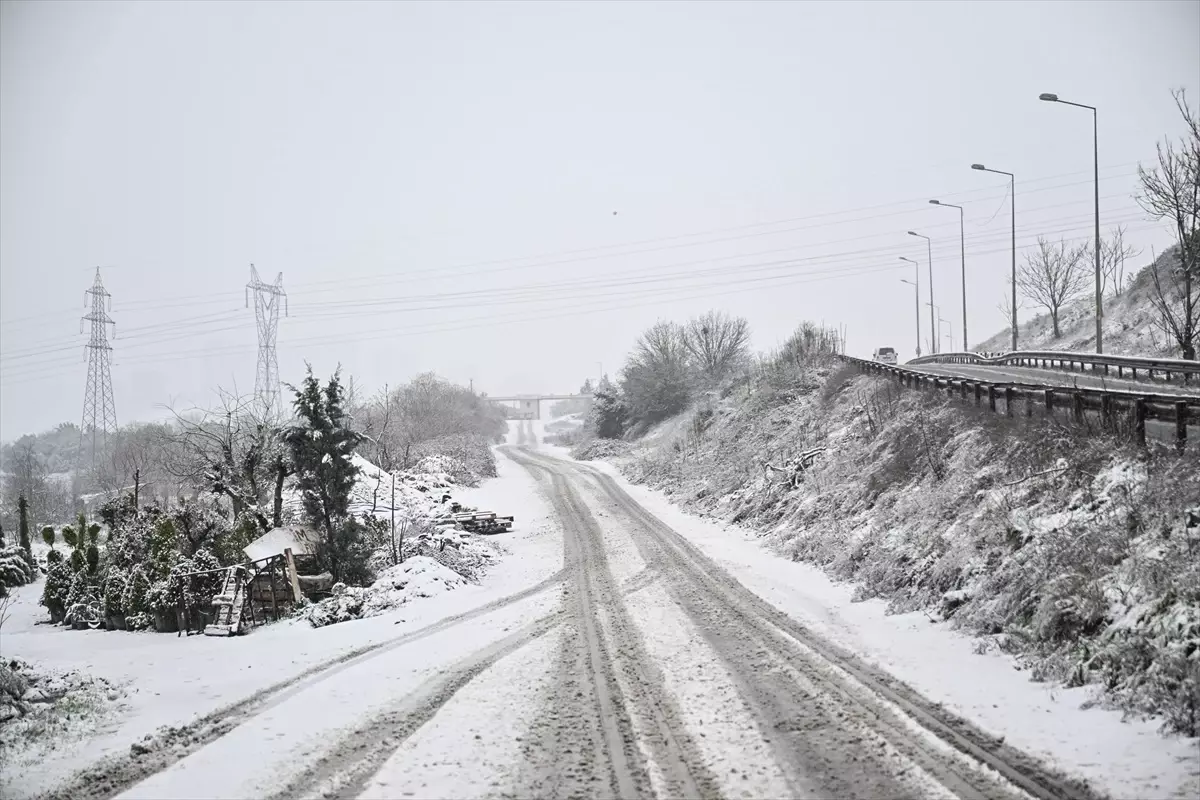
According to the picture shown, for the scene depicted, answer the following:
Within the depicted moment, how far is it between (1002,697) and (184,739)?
32.1 ft

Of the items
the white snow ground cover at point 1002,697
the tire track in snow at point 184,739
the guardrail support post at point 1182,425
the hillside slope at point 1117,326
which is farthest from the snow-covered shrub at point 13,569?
the hillside slope at point 1117,326

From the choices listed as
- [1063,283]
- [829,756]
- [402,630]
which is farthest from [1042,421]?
[1063,283]

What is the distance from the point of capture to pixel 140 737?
30.7 feet

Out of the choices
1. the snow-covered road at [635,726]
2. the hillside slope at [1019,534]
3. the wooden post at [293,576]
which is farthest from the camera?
the wooden post at [293,576]

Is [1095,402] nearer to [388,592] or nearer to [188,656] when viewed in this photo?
[388,592]

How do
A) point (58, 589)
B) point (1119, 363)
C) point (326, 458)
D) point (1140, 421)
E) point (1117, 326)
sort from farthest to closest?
1. point (1117, 326)
2. point (1119, 363)
3. point (58, 589)
4. point (326, 458)
5. point (1140, 421)

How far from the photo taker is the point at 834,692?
9.31m

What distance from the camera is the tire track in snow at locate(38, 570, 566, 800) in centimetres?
798

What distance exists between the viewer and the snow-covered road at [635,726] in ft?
22.8

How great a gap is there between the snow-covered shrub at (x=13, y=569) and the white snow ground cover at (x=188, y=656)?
1.50 meters

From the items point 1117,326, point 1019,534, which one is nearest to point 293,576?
point 1019,534

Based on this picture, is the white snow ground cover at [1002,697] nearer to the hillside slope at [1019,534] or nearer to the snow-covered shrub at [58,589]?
the hillside slope at [1019,534]

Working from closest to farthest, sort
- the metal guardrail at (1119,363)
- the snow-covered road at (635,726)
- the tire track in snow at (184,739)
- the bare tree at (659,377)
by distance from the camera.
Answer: the snow-covered road at (635,726)
the tire track in snow at (184,739)
the metal guardrail at (1119,363)
the bare tree at (659,377)

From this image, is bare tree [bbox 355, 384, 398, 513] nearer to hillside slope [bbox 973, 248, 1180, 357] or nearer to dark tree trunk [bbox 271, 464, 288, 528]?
dark tree trunk [bbox 271, 464, 288, 528]
